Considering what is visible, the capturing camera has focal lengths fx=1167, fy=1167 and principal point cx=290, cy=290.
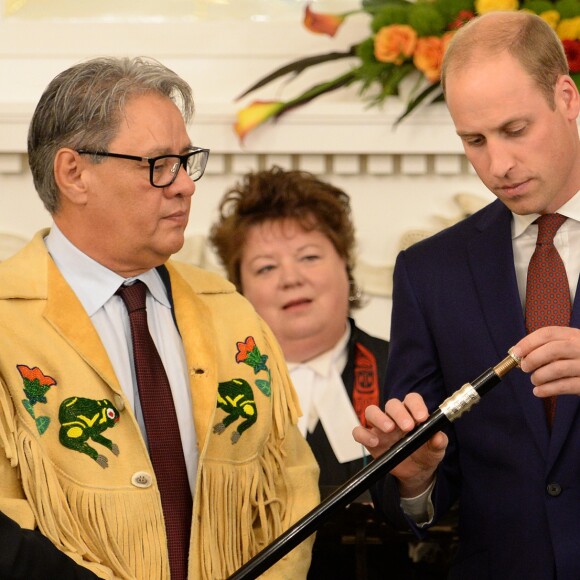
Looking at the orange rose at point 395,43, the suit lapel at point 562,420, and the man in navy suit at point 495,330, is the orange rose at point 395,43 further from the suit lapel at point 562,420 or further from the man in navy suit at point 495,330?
the suit lapel at point 562,420

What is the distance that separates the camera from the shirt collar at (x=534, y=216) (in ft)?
7.19

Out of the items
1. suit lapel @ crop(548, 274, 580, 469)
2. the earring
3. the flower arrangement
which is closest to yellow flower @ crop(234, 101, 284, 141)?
the flower arrangement

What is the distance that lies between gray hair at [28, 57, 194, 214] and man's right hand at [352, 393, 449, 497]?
72 centimetres

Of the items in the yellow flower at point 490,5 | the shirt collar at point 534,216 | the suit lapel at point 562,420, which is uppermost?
the yellow flower at point 490,5

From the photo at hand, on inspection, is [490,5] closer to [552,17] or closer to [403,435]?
[552,17]

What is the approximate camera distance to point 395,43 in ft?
12.6

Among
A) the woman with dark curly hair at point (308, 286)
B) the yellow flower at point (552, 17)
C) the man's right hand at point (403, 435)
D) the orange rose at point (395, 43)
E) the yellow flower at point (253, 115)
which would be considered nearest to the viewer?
the man's right hand at point (403, 435)

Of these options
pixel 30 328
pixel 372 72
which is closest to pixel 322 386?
pixel 372 72

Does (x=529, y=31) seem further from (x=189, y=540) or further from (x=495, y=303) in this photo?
(x=189, y=540)

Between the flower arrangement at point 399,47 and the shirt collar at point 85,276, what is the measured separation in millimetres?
1772

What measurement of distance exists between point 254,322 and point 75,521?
0.56 metres

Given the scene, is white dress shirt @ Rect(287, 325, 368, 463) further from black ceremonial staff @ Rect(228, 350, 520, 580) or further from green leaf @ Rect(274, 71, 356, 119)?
black ceremonial staff @ Rect(228, 350, 520, 580)

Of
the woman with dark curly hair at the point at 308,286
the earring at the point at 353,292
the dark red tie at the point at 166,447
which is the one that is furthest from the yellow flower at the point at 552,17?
the dark red tie at the point at 166,447

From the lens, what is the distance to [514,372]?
7.20 feet
